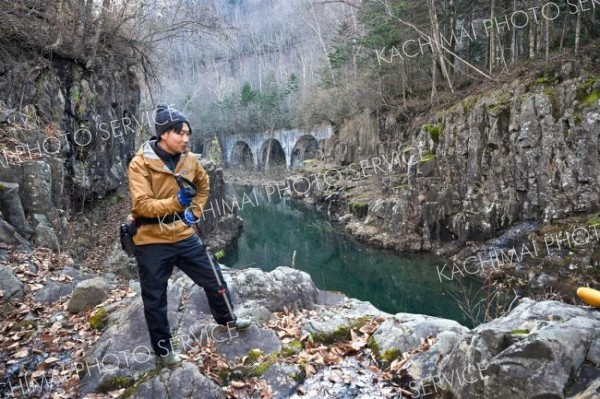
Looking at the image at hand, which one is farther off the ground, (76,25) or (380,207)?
(76,25)

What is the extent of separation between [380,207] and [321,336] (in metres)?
18.1

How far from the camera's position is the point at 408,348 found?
416 cm

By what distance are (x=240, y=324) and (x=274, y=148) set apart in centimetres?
5317

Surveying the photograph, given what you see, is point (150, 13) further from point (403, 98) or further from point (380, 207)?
point (403, 98)

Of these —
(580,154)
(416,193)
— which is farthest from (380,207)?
(580,154)

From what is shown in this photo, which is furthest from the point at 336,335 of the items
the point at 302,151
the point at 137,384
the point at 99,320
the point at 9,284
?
the point at 302,151

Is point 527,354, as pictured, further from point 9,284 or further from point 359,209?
point 359,209

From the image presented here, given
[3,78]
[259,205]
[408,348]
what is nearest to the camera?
[408,348]

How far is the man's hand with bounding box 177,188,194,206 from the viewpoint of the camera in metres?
3.39

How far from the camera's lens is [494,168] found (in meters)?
17.0

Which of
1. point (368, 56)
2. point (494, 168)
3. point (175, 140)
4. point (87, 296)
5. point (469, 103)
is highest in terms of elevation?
point (368, 56)

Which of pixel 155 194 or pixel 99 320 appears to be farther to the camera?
pixel 99 320

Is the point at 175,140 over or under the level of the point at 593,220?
over

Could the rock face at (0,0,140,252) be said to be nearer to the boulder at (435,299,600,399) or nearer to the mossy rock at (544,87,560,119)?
the boulder at (435,299,600,399)
